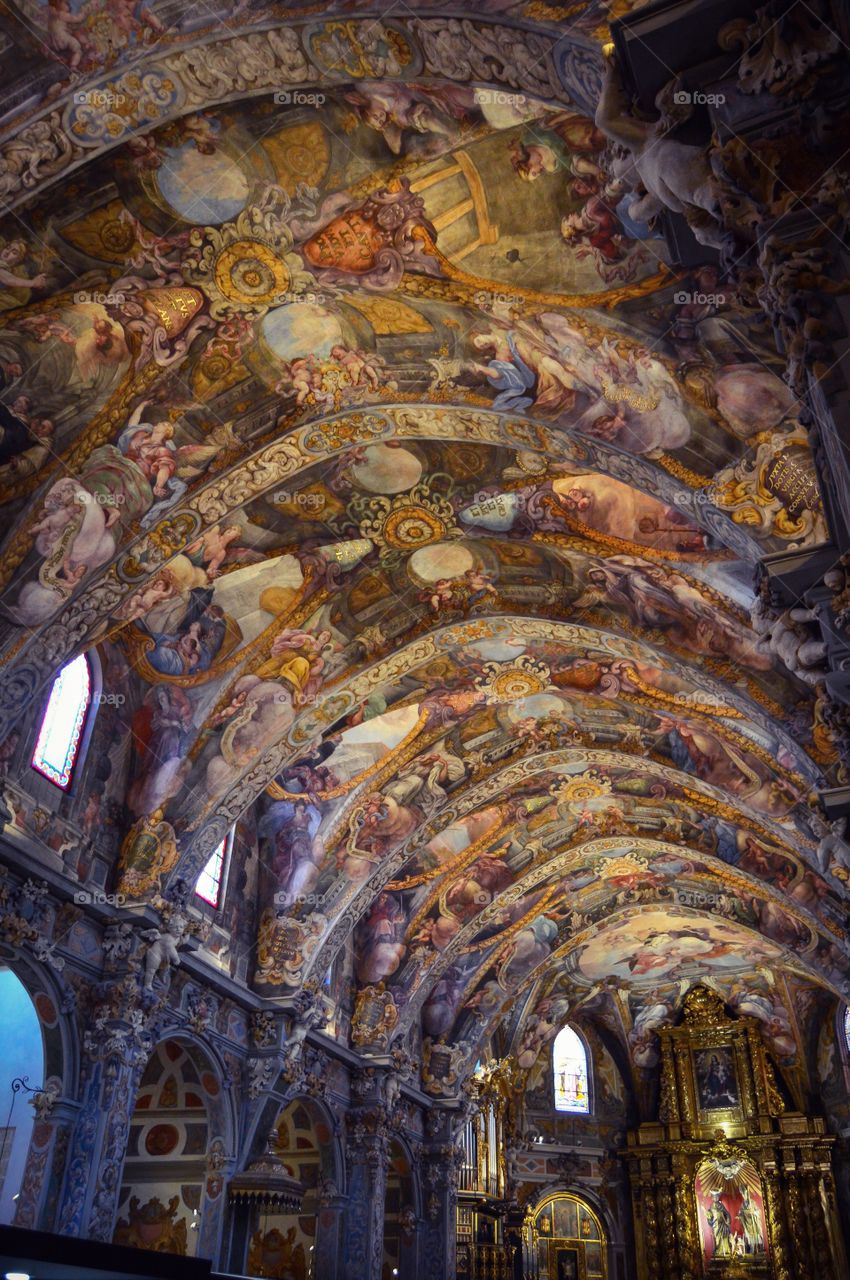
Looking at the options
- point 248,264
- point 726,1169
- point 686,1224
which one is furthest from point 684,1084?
point 248,264

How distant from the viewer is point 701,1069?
111ft

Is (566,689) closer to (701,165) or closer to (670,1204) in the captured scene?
(701,165)

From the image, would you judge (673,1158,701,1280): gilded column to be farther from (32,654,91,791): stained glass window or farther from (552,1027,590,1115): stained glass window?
(32,654,91,791): stained glass window

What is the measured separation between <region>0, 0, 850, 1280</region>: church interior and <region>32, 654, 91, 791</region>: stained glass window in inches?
2.8

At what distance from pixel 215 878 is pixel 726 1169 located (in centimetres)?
2291

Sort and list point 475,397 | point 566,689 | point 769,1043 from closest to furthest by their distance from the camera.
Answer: point 475,397
point 566,689
point 769,1043

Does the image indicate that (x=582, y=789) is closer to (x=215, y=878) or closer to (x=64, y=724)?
(x=215, y=878)

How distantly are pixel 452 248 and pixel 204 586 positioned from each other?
6.36m

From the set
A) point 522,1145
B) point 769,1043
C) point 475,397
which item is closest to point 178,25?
point 475,397

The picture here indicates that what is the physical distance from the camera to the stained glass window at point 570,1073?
1325 inches

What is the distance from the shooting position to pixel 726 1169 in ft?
106

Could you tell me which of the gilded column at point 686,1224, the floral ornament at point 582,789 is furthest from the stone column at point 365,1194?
the gilded column at point 686,1224

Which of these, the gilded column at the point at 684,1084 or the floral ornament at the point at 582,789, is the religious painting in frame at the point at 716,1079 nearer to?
the gilded column at the point at 684,1084

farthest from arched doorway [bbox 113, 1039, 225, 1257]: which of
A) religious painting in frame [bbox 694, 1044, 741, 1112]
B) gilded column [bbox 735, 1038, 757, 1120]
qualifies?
religious painting in frame [bbox 694, 1044, 741, 1112]
